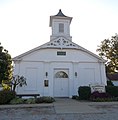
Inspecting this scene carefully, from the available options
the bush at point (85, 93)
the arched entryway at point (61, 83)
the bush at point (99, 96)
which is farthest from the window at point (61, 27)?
the bush at point (99, 96)

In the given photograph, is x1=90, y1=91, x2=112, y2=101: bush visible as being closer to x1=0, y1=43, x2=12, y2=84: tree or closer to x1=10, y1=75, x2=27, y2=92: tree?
x1=10, y1=75, x2=27, y2=92: tree

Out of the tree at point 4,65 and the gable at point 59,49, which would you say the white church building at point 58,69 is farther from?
the tree at point 4,65

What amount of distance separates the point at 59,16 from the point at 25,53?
769 cm

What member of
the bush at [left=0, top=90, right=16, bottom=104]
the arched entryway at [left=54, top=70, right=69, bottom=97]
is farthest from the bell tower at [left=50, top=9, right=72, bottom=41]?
the bush at [left=0, top=90, right=16, bottom=104]

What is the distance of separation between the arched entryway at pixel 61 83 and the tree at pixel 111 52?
59.0 feet

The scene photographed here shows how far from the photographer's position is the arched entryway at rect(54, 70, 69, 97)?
18484 millimetres

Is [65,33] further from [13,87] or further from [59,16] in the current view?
[13,87]

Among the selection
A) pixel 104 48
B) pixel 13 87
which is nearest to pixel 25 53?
pixel 13 87

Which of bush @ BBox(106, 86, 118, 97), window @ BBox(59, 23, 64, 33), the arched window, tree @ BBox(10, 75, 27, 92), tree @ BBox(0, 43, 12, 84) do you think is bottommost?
bush @ BBox(106, 86, 118, 97)

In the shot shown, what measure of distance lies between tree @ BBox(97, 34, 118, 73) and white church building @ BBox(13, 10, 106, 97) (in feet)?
53.9

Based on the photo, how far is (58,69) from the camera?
18.8m

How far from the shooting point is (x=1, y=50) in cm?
3183

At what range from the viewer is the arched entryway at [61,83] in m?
18.5

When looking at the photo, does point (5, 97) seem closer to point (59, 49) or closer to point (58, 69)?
point (58, 69)
